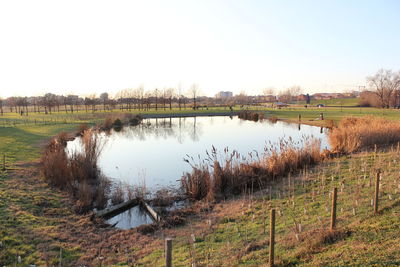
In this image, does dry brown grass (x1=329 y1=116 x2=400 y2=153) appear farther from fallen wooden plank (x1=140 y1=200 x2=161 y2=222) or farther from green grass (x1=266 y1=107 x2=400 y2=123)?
green grass (x1=266 y1=107 x2=400 y2=123)

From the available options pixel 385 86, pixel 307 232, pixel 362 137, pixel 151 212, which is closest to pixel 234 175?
pixel 151 212

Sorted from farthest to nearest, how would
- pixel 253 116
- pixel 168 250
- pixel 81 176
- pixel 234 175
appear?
1. pixel 253 116
2. pixel 81 176
3. pixel 234 175
4. pixel 168 250

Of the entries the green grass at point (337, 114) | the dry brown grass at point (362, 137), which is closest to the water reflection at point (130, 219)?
the dry brown grass at point (362, 137)

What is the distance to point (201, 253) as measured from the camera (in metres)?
5.38

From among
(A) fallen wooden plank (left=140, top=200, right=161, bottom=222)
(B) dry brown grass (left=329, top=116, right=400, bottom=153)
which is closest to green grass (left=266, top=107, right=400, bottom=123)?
(B) dry brown grass (left=329, top=116, right=400, bottom=153)

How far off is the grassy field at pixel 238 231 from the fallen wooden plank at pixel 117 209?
1.98ft

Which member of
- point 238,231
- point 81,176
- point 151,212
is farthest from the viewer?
point 81,176

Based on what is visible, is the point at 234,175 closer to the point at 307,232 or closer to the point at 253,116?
the point at 307,232

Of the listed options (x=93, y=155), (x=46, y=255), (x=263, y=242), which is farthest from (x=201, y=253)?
(x=93, y=155)

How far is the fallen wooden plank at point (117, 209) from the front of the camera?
26.5ft

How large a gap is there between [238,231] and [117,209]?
4.04 meters

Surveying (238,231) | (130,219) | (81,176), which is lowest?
(130,219)

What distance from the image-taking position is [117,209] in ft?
28.0

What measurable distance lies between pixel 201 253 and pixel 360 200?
416cm
